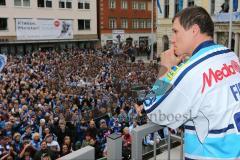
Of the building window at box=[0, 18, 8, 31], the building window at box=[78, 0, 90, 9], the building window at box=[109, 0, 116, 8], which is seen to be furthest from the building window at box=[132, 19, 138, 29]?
the building window at box=[0, 18, 8, 31]

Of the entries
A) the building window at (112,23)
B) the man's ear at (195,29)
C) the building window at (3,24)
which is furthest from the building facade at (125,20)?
the man's ear at (195,29)

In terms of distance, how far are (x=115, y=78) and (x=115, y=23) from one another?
103 ft

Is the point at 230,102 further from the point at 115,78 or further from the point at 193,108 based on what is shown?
the point at 115,78

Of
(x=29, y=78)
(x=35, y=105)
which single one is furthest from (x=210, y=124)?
(x=29, y=78)

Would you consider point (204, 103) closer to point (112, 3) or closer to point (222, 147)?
point (222, 147)

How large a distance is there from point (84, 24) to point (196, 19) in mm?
44778

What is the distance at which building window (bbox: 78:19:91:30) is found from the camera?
45.5 meters

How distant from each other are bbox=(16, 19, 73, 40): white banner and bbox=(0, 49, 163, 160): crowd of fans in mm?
12919

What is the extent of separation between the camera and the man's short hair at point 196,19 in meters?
2.13

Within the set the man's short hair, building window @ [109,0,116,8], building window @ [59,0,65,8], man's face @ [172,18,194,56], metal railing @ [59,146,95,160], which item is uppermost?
building window @ [109,0,116,8]

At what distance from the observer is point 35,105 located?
1356 cm

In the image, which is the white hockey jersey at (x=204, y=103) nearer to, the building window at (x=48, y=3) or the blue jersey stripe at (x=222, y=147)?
the blue jersey stripe at (x=222, y=147)

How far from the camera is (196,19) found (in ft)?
6.98

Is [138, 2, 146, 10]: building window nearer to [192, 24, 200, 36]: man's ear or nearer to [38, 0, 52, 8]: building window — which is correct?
[38, 0, 52, 8]: building window
